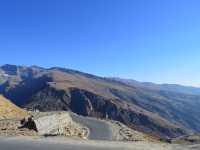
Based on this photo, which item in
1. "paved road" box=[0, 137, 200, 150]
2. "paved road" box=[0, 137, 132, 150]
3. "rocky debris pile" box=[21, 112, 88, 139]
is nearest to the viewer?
"paved road" box=[0, 137, 200, 150]

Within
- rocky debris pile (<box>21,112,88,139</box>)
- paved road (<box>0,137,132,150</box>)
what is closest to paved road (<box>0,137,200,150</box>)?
paved road (<box>0,137,132,150</box>)

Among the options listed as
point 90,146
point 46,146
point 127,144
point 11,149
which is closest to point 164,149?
point 127,144

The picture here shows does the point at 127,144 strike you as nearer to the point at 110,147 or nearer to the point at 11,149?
the point at 110,147

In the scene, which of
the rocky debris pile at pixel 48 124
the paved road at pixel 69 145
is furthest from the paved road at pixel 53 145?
the rocky debris pile at pixel 48 124

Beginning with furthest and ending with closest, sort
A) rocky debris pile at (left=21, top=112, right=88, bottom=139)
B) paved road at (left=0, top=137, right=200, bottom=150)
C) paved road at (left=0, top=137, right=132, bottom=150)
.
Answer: rocky debris pile at (left=21, top=112, right=88, bottom=139) < paved road at (left=0, top=137, right=132, bottom=150) < paved road at (left=0, top=137, right=200, bottom=150)

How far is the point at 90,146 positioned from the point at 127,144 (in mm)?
2036

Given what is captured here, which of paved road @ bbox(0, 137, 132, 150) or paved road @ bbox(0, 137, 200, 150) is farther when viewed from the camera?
paved road @ bbox(0, 137, 132, 150)

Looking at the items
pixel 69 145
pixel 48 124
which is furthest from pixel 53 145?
pixel 48 124

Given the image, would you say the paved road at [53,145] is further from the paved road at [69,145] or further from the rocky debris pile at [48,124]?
the rocky debris pile at [48,124]

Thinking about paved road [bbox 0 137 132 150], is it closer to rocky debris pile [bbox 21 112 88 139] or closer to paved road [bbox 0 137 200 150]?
paved road [bbox 0 137 200 150]

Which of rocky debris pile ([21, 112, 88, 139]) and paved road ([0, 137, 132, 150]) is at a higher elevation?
rocky debris pile ([21, 112, 88, 139])

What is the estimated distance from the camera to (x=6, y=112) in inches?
2367

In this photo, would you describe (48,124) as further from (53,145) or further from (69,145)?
(69,145)

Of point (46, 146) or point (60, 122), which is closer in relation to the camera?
point (46, 146)
